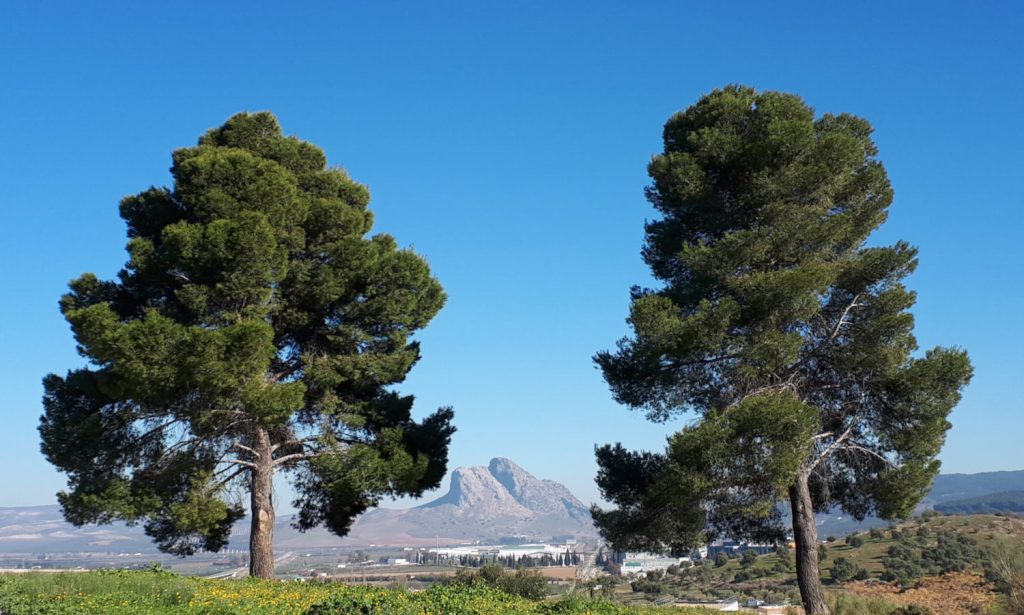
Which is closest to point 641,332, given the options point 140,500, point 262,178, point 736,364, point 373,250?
point 736,364

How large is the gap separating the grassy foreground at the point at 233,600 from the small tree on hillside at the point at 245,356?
4450 mm

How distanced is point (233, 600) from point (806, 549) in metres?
11.7

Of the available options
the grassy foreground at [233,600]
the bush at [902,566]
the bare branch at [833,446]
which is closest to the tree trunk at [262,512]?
the grassy foreground at [233,600]

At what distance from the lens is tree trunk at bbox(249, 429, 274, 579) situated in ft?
62.3

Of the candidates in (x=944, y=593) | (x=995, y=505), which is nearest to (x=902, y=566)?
(x=944, y=593)

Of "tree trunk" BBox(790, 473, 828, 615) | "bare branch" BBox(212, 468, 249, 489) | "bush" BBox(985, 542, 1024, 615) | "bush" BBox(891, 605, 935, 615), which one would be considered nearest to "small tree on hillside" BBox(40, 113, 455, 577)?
"bare branch" BBox(212, 468, 249, 489)

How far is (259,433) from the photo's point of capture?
19984 millimetres

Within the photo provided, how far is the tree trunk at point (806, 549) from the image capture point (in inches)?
663

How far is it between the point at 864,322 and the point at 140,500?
56.0ft

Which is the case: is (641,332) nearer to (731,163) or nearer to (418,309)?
(731,163)

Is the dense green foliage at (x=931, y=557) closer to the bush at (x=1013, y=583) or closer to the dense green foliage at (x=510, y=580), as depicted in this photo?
the bush at (x=1013, y=583)

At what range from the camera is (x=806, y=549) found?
17.3 metres

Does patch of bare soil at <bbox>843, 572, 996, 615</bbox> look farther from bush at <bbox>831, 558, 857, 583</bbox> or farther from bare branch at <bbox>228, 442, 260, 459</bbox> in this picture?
bare branch at <bbox>228, 442, 260, 459</bbox>

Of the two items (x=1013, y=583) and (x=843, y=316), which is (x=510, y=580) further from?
(x=1013, y=583)
